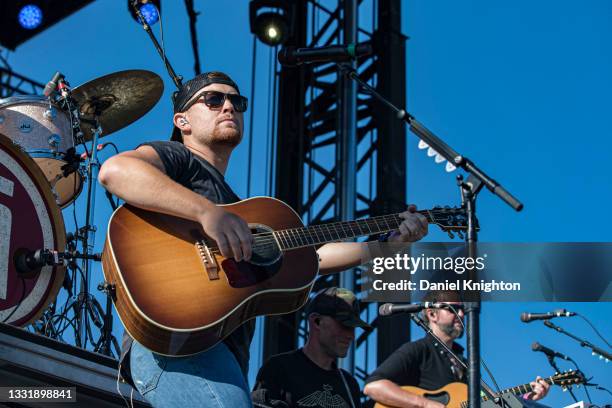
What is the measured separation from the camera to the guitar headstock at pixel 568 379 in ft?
20.3

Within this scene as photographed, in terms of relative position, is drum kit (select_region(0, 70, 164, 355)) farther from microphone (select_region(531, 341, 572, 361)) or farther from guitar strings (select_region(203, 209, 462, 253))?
microphone (select_region(531, 341, 572, 361))

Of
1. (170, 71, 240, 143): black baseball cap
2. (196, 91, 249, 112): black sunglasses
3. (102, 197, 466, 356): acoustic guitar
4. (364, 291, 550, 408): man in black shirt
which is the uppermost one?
(170, 71, 240, 143): black baseball cap

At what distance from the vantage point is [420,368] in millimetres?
5945

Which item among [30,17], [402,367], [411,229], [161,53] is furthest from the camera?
[30,17]

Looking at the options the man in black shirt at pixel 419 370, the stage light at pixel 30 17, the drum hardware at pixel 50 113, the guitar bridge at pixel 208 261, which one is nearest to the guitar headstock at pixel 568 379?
the man in black shirt at pixel 419 370

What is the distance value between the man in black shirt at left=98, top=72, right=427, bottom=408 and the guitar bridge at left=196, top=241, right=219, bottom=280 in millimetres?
99

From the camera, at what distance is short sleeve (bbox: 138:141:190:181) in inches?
132

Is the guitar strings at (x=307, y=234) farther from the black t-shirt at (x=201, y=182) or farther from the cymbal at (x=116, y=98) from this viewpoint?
the cymbal at (x=116, y=98)

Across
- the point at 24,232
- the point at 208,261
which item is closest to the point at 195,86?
the point at 208,261

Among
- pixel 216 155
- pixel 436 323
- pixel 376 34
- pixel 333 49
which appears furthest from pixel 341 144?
pixel 216 155

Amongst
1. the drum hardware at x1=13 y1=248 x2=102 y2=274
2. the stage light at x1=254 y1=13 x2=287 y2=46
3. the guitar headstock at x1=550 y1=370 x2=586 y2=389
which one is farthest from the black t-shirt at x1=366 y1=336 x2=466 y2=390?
the stage light at x1=254 y1=13 x2=287 y2=46

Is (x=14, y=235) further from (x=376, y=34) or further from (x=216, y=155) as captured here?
(x=376, y=34)

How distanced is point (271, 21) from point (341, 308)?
371 cm

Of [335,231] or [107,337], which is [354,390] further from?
[335,231]
